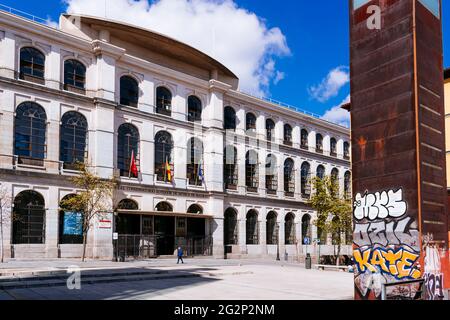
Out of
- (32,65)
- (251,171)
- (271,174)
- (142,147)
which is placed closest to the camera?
(32,65)

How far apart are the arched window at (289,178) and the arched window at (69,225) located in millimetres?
27591

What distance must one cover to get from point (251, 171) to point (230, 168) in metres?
3.56

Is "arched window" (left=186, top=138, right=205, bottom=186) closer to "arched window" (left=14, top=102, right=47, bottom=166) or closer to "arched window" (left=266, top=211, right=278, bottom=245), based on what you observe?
"arched window" (left=266, top=211, right=278, bottom=245)

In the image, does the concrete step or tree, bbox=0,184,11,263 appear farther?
tree, bbox=0,184,11,263

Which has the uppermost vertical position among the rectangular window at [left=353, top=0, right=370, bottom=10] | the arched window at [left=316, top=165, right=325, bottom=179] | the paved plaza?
the rectangular window at [left=353, top=0, right=370, bottom=10]

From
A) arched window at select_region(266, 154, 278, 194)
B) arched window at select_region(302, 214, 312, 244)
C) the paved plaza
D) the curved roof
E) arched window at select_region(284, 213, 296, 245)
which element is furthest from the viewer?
arched window at select_region(302, 214, 312, 244)

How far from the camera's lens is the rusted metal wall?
44.9ft

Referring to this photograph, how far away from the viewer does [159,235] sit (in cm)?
4328

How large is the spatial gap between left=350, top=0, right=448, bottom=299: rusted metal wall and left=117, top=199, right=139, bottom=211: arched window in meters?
28.7

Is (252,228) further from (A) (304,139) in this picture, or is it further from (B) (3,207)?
(B) (3,207)

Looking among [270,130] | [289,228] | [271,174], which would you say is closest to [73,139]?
[271,174]

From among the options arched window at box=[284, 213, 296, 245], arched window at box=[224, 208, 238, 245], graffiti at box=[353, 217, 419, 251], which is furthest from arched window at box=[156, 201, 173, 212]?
graffiti at box=[353, 217, 419, 251]

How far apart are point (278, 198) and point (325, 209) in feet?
48.1
